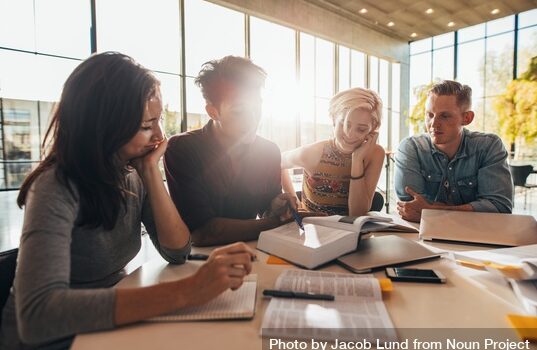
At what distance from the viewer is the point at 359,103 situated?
1.96 m

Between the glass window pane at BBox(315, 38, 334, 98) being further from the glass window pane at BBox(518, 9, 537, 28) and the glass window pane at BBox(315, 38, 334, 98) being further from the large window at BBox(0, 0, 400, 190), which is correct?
the glass window pane at BBox(518, 9, 537, 28)

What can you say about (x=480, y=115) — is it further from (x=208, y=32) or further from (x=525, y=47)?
(x=208, y=32)

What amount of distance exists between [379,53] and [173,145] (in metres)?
10.1

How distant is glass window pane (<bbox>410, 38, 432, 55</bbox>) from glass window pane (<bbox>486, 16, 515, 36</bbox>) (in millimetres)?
1678

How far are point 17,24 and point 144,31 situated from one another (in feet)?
5.75

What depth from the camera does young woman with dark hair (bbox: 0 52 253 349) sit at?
2.23ft

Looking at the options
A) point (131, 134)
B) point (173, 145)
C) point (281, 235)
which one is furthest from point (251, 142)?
point (131, 134)

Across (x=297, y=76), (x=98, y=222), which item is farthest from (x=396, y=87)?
(x=98, y=222)

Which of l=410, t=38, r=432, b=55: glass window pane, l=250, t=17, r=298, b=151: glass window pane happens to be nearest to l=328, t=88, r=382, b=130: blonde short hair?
l=250, t=17, r=298, b=151: glass window pane

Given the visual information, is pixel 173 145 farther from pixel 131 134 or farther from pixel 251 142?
pixel 131 134

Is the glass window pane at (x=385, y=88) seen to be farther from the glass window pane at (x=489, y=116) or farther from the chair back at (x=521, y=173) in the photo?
the chair back at (x=521, y=173)

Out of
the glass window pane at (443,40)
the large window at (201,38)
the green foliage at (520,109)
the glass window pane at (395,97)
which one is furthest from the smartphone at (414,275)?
the glass window pane at (443,40)

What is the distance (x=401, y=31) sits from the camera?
33.4 ft

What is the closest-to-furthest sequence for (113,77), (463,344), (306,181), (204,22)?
(463,344) < (113,77) < (306,181) < (204,22)
